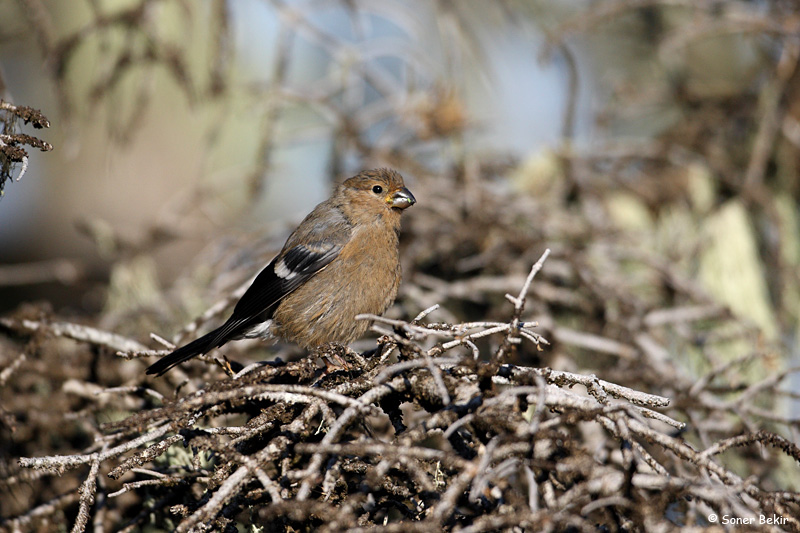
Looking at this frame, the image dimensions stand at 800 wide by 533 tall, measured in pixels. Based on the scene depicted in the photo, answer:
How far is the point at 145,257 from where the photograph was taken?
4832 millimetres

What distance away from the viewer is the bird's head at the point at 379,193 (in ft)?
11.9

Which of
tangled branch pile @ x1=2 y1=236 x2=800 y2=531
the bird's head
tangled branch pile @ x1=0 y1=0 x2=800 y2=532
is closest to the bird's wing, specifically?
tangled branch pile @ x1=0 y1=0 x2=800 y2=532

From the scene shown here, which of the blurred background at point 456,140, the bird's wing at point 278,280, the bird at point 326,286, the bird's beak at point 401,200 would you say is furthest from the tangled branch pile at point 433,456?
the blurred background at point 456,140

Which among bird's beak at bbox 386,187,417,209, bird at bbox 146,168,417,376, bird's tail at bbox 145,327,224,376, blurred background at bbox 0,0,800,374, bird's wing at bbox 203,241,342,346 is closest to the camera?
bird's tail at bbox 145,327,224,376

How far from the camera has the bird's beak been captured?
143 inches

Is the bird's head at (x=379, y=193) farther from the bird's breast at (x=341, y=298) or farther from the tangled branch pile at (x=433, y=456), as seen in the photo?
the tangled branch pile at (x=433, y=456)

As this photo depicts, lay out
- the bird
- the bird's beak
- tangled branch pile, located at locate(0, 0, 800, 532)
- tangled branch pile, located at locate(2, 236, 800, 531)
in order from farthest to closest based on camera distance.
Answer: the bird's beak, the bird, tangled branch pile, located at locate(0, 0, 800, 532), tangled branch pile, located at locate(2, 236, 800, 531)

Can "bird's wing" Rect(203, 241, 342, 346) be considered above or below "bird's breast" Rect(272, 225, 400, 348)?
above

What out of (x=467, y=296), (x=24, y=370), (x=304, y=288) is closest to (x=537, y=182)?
(x=467, y=296)

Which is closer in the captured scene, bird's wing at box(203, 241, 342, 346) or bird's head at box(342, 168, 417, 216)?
bird's wing at box(203, 241, 342, 346)

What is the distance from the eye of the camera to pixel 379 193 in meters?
3.71

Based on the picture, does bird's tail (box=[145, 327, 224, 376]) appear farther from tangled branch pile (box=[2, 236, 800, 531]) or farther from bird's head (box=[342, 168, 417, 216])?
bird's head (box=[342, 168, 417, 216])

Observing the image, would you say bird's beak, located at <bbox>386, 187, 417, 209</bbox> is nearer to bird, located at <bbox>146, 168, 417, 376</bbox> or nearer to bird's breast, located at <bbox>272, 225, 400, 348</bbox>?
bird, located at <bbox>146, 168, 417, 376</bbox>

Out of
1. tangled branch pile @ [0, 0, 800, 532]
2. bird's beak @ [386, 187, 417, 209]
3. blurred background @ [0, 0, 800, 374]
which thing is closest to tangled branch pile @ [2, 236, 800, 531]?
tangled branch pile @ [0, 0, 800, 532]
